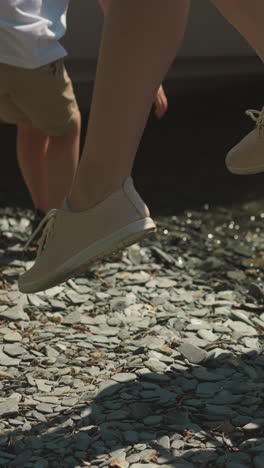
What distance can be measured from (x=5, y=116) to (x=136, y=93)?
173 cm

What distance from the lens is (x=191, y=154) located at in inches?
247

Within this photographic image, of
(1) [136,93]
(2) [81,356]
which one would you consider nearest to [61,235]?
(1) [136,93]

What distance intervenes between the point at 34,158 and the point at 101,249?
2.06m

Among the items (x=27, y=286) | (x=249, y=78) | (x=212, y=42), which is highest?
(x=27, y=286)

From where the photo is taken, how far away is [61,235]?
2596 millimetres

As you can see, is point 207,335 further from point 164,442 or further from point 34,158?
point 34,158

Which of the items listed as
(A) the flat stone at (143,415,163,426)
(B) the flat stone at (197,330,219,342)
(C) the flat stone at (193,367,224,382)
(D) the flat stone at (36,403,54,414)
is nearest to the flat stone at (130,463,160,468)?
(A) the flat stone at (143,415,163,426)

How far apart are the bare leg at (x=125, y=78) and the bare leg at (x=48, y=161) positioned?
1657 mm

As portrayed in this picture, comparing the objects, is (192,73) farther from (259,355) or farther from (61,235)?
(61,235)

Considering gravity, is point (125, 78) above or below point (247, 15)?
below

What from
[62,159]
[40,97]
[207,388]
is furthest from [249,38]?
[62,159]

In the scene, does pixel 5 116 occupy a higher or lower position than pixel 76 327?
higher

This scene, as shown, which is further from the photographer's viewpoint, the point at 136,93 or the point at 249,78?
the point at 249,78

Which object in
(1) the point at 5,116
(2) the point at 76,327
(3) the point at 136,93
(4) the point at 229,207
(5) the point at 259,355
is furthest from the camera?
(4) the point at 229,207
